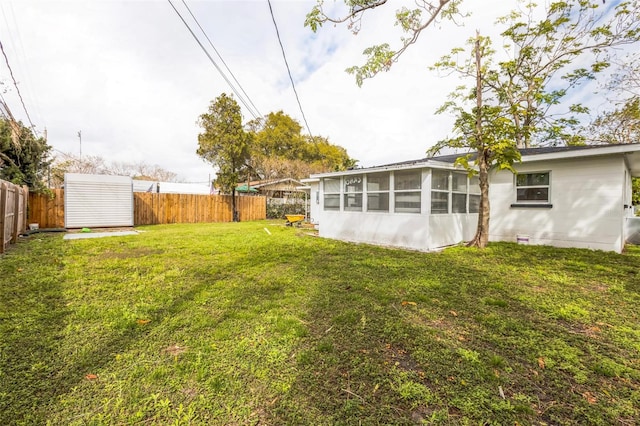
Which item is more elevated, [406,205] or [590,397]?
[406,205]

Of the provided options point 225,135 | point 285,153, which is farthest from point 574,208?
point 285,153

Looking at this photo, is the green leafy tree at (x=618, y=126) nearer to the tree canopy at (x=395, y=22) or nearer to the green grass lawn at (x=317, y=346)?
the green grass lawn at (x=317, y=346)

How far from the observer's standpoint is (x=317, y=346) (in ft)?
8.54

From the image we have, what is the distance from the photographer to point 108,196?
41.1 ft

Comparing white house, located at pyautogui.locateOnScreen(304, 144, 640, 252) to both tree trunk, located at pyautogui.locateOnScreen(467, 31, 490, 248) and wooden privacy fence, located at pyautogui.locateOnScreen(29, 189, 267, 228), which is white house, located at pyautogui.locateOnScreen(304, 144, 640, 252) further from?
wooden privacy fence, located at pyautogui.locateOnScreen(29, 189, 267, 228)

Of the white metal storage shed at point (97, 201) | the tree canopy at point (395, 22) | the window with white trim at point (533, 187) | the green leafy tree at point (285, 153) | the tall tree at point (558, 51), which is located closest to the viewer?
the tree canopy at point (395, 22)

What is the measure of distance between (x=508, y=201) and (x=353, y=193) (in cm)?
475

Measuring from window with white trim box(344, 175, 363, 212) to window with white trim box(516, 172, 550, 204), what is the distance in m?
4.76

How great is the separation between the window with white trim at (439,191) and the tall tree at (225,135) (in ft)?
38.7

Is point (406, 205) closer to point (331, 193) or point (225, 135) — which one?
point (331, 193)

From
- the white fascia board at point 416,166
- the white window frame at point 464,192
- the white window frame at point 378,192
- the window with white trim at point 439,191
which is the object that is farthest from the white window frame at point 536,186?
the white window frame at point 378,192

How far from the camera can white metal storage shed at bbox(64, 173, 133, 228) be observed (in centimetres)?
1162

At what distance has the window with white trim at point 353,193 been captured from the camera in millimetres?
8930

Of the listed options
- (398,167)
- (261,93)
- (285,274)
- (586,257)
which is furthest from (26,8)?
(586,257)
